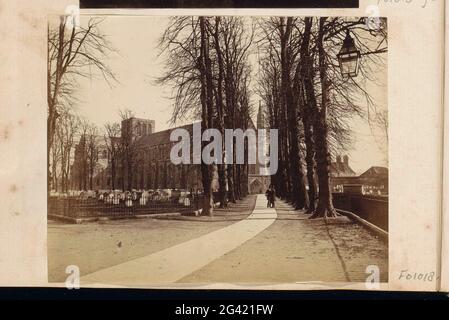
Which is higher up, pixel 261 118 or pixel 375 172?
pixel 261 118

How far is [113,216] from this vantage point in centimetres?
337

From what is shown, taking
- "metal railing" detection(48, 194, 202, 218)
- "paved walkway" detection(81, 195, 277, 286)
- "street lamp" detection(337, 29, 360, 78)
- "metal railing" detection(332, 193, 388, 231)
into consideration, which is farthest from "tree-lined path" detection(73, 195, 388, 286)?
"street lamp" detection(337, 29, 360, 78)

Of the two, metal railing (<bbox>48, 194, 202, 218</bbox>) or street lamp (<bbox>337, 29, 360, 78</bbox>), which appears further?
metal railing (<bbox>48, 194, 202, 218</bbox>)

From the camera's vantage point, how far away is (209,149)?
132 inches

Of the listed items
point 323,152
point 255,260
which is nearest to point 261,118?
point 323,152

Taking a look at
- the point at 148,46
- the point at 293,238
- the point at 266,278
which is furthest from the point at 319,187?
the point at 148,46

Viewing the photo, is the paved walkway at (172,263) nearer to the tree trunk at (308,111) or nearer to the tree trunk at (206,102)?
the tree trunk at (206,102)

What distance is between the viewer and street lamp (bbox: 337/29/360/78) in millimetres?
3244

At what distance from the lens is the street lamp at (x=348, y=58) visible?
3.24m

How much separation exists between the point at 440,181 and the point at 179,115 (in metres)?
1.83

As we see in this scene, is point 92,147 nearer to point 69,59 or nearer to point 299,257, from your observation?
point 69,59

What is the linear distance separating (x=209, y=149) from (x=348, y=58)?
3.71ft

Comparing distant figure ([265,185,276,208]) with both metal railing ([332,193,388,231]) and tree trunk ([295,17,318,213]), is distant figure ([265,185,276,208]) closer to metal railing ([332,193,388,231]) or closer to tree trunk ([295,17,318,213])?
tree trunk ([295,17,318,213])

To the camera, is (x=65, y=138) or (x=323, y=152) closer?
(x=65, y=138)
